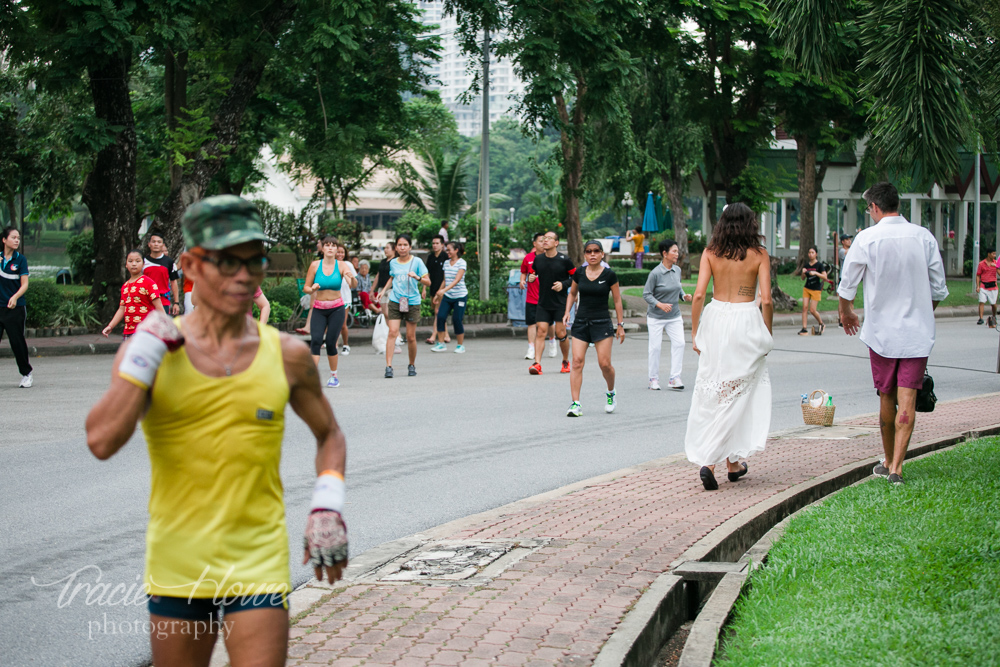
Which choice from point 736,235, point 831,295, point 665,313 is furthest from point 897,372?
point 831,295

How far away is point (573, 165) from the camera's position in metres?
27.2

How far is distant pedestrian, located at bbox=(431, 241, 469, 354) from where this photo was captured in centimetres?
1811

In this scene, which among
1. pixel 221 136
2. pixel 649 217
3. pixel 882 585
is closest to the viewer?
pixel 882 585

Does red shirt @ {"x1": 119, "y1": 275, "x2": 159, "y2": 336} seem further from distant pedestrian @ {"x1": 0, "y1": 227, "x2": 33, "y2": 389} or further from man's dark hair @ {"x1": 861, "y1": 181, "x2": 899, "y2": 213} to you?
man's dark hair @ {"x1": 861, "y1": 181, "x2": 899, "y2": 213}

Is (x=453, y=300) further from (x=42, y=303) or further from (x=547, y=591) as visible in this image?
(x=547, y=591)

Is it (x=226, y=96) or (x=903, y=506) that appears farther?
(x=226, y=96)

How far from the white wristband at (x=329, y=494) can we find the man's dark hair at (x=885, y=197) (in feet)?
17.1

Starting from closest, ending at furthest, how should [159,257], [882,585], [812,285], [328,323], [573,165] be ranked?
1. [882,585]
2. [159,257]
3. [328,323]
4. [812,285]
5. [573,165]

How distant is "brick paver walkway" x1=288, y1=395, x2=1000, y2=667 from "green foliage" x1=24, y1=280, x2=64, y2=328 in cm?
1544

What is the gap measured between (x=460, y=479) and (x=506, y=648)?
382 centimetres

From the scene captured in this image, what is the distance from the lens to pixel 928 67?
730 centimetres

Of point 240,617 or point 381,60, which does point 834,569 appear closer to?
point 240,617

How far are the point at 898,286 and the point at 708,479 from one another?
182cm

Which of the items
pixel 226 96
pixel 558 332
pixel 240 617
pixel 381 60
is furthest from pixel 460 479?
pixel 381 60
